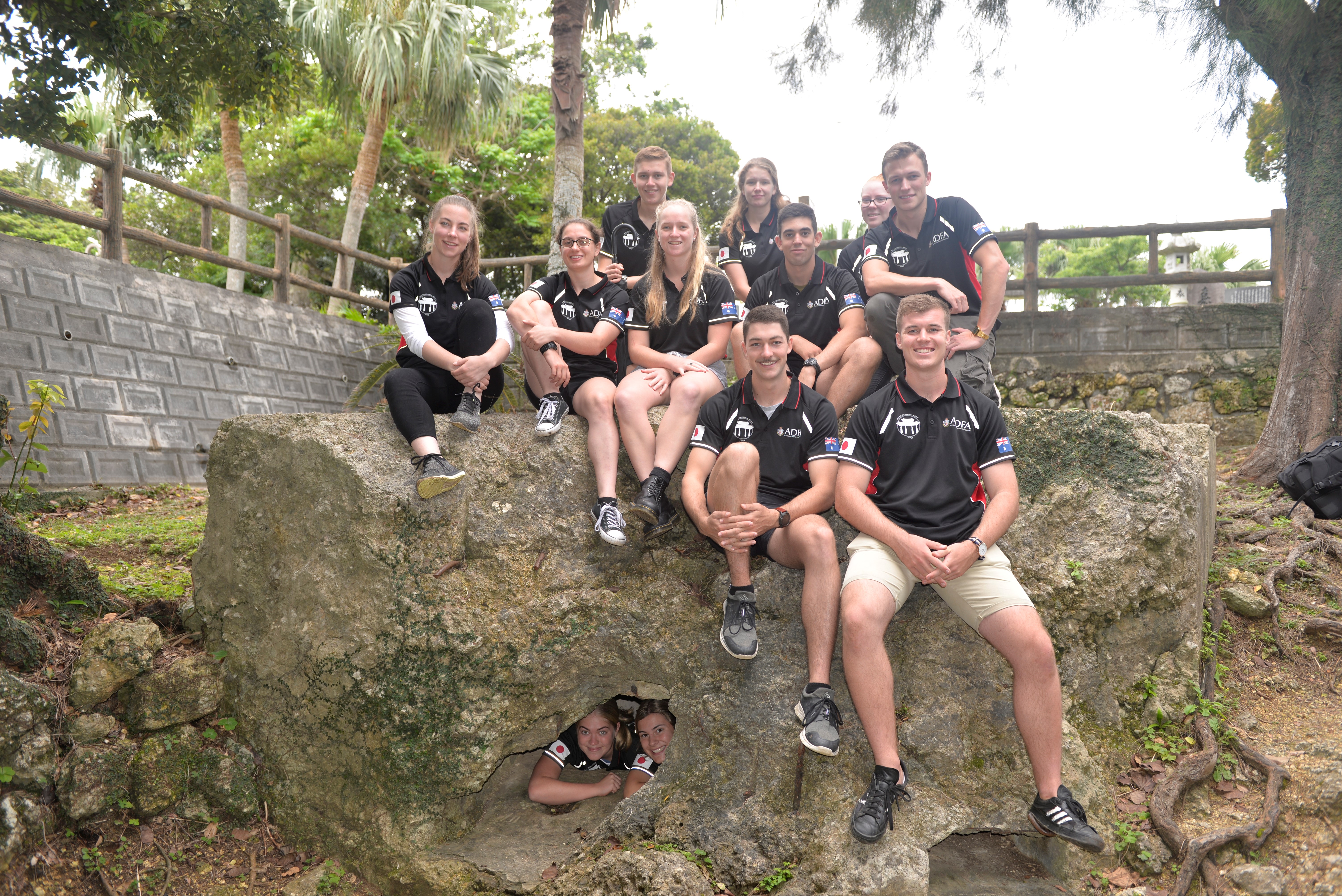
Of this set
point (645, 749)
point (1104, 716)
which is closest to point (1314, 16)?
point (1104, 716)

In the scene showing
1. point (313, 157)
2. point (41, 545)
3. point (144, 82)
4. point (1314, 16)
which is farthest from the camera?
point (313, 157)

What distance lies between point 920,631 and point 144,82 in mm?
5316

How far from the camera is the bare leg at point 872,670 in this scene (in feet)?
11.1

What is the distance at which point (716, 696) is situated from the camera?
3943mm

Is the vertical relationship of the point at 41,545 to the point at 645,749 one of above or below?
above

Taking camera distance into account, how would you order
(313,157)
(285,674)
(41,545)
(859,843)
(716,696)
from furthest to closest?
(313,157) < (41,545) < (285,674) < (716,696) < (859,843)

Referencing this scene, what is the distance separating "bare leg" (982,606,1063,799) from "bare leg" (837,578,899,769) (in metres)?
0.08

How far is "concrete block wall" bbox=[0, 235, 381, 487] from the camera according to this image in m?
7.10

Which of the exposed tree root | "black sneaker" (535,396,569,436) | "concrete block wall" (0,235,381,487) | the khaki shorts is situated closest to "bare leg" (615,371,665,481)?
"black sneaker" (535,396,569,436)

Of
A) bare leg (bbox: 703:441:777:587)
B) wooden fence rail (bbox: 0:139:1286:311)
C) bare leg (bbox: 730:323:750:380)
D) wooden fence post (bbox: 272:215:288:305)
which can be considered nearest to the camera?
bare leg (bbox: 703:441:777:587)

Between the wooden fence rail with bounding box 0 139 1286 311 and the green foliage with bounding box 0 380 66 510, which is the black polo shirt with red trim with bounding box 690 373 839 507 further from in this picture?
the green foliage with bounding box 0 380 66 510

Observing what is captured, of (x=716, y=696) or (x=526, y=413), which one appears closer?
(x=716, y=696)

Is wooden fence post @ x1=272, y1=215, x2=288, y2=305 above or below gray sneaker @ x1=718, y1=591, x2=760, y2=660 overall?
above

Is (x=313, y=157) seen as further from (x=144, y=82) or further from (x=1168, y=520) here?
(x=1168, y=520)
